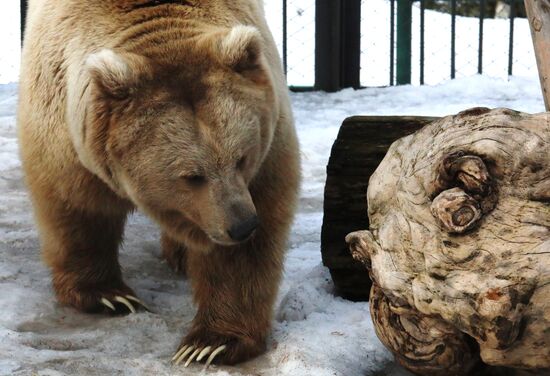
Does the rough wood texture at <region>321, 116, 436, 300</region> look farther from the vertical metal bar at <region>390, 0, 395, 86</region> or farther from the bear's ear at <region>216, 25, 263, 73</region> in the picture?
the vertical metal bar at <region>390, 0, 395, 86</region>

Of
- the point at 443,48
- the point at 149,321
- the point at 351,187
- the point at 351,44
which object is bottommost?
the point at 149,321

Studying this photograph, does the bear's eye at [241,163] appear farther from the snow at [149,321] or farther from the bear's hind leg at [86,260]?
the bear's hind leg at [86,260]

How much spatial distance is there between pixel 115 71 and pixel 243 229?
762mm

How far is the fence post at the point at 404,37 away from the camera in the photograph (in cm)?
959

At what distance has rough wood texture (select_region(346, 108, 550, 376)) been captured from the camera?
2.98 metres

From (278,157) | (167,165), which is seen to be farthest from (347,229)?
(167,165)

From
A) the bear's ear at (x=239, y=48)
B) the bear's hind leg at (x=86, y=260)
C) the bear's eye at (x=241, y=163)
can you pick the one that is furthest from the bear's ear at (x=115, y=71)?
the bear's hind leg at (x=86, y=260)

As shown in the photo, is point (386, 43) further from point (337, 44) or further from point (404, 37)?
point (337, 44)

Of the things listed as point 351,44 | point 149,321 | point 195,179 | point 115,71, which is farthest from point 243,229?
point 351,44

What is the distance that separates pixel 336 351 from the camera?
150 inches

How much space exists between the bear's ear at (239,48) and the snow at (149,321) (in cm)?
119

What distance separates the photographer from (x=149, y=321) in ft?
14.1

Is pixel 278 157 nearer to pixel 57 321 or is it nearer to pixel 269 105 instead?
pixel 269 105

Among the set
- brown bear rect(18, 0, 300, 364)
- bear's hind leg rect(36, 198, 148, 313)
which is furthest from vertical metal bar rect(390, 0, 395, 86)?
bear's hind leg rect(36, 198, 148, 313)
